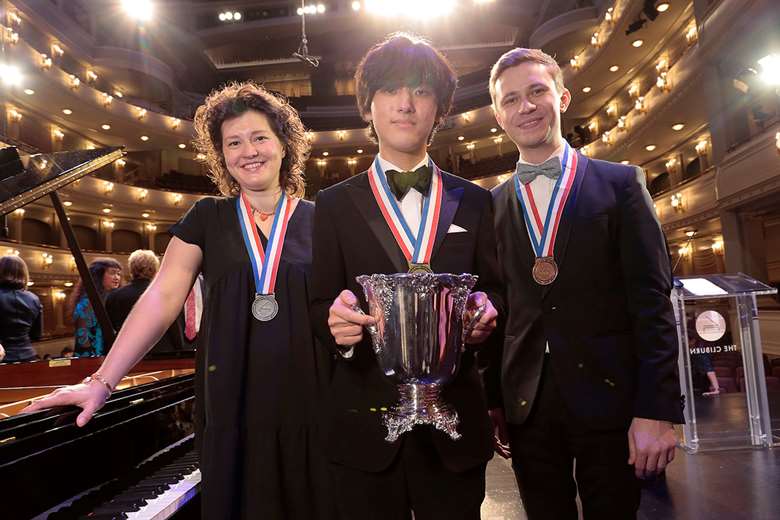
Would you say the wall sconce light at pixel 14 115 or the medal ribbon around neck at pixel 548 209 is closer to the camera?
the medal ribbon around neck at pixel 548 209

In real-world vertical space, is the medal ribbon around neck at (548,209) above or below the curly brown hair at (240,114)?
below

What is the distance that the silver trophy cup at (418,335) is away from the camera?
2.89 feet

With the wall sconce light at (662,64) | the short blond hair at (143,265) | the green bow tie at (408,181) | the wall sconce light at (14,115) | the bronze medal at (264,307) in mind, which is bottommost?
the bronze medal at (264,307)

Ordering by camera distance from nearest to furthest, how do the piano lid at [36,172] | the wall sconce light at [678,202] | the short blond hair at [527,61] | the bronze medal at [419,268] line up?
the bronze medal at [419,268]
the short blond hair at [527,61]
the piano lid at [36,172]
the wall sconce light at [678,202]

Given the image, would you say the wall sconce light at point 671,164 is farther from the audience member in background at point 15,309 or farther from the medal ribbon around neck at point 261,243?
the medal ribbon around neck at point 261,243

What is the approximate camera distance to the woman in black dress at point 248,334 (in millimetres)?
1309

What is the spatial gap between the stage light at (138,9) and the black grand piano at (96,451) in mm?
17742

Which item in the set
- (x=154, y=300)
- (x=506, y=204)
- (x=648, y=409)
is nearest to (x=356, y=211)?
(x=506, y=204)

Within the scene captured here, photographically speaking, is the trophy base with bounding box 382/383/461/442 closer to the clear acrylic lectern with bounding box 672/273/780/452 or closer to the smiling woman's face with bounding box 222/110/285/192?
the smiling woman's face with bounding box 222/110/285/192

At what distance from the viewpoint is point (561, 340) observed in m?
1.33

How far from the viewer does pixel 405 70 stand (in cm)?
112

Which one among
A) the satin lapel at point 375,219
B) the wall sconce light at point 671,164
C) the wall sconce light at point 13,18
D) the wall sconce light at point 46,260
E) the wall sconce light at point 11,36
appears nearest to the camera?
the satin lapel at point 375,219

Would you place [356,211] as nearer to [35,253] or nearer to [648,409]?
[648,409]

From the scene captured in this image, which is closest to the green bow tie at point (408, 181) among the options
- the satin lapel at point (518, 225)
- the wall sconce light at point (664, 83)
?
the satin lapel at point (518, 225)
